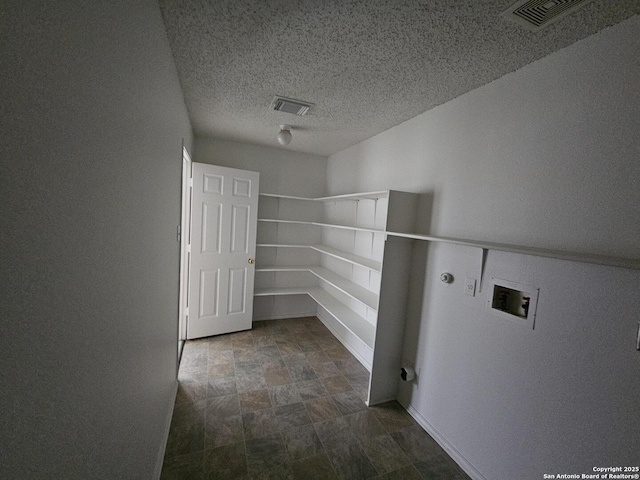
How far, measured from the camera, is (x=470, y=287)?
5.69 ft

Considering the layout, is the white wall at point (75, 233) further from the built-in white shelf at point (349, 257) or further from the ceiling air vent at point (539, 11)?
the built-in white shelf at point (349, 257)

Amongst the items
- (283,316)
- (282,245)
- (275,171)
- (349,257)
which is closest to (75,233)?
(349,257)

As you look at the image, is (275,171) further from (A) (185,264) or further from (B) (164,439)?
(B) (164,439)

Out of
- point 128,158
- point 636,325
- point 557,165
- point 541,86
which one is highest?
point 541,86

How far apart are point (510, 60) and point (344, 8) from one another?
1.03 metres

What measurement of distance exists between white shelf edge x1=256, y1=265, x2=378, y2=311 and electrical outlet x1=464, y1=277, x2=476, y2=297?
0.78 meters

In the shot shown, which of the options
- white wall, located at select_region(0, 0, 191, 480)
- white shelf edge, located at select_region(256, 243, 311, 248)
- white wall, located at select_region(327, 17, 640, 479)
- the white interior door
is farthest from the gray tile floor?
white shelf edge, located at select_region(256, 243, 311, 248)

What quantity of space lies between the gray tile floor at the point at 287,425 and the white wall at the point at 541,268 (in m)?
0.30

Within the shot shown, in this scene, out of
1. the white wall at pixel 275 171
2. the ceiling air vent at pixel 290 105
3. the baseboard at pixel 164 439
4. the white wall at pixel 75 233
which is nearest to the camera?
the white wall at pixel 75 233

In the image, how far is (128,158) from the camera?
0.94m

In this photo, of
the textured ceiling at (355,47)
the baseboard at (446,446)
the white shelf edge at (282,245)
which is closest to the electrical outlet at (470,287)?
the baseboard at (446,446)

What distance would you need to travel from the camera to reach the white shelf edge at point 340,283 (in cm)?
258

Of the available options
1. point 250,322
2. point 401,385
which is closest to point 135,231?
point 401,385

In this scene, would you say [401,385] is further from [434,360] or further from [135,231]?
[135,231]
